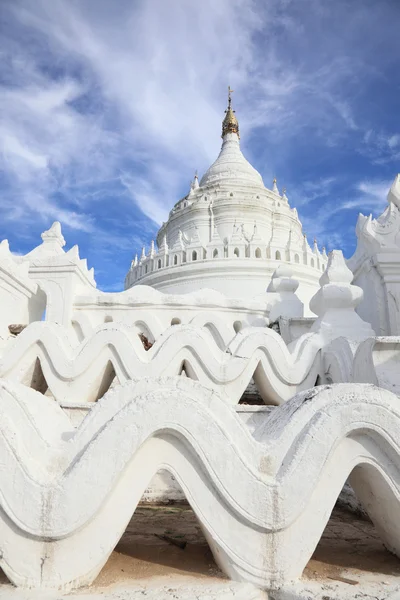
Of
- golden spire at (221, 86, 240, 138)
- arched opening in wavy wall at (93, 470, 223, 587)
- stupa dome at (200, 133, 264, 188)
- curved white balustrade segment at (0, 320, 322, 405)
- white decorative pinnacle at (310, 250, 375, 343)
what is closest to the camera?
arched opening in wavy wall at (93, 470, 223, 587)

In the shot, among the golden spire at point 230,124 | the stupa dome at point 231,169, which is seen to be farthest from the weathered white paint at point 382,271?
the golden spire at point 230,124

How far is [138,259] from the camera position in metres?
25.2

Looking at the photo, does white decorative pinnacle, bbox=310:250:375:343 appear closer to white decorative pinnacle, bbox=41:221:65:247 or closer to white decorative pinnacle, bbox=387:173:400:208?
white decorative pinnacle, bbox=387:173:400:208

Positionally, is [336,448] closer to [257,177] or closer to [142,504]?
[142,504]

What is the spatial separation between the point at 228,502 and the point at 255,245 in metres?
18.3

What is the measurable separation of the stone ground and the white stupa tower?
50.4 feet

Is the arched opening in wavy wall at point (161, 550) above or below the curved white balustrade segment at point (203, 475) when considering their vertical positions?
below

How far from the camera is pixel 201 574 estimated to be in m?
2.20

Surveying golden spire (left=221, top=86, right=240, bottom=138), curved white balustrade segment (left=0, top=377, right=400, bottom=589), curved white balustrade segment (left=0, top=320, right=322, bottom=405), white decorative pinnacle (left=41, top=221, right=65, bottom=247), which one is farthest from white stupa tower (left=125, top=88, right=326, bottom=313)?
curved white balustrade segment (left=0, top=377, right=400, bottom=589)

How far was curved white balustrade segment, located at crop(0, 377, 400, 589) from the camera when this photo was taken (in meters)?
2.07

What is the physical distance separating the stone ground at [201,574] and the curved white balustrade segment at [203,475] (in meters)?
0.09

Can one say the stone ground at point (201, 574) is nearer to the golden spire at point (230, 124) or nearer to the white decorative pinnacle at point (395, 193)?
the white decorative pinnacle at point (395, 193)

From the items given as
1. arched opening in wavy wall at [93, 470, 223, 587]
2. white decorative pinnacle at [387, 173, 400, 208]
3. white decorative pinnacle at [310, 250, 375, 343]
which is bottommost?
arched opening in wavy wall at [93, 470, 223, 587]

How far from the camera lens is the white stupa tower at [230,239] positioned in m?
19.1
